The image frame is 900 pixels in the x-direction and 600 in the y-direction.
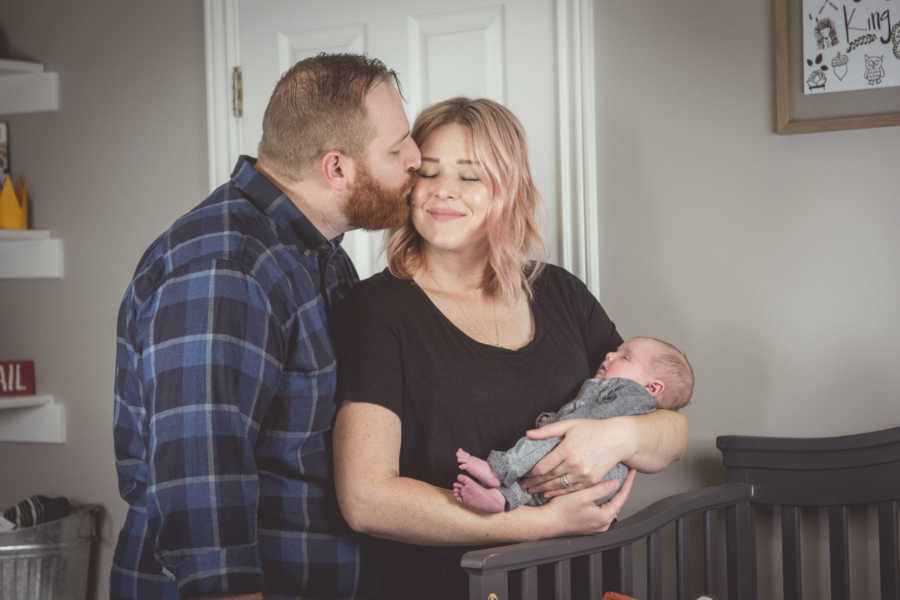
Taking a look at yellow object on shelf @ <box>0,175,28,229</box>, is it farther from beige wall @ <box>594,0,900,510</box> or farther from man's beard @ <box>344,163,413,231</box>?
beige wall @ <box>594,0,900,510</box>

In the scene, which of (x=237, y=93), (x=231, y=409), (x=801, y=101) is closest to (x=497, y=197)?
(x=231, y=409)

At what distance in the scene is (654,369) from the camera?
1708mm

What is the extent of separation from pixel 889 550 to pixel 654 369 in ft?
2.30

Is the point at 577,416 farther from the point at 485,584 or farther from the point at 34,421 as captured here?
the point at 34,421

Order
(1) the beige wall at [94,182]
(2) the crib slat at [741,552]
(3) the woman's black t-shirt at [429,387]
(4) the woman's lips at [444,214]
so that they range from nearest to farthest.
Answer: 1. (3) the woman's black t-shirt at [429,387]
2. (4) the woman's lips at [444,214]
3. (2) the crib slat at [741,552]
4. (1) the beige wall at [94,182]

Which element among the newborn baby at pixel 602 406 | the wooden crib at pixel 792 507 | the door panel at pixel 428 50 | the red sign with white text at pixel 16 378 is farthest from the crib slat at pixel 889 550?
the red sign with white text at pixel 16 378

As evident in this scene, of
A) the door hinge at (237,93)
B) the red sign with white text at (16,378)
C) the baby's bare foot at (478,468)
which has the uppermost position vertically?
the door hinge at (237,93)

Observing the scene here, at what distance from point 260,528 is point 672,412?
0.82 m

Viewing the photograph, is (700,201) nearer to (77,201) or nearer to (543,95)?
(543,95)

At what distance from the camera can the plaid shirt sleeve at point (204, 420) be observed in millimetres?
1229

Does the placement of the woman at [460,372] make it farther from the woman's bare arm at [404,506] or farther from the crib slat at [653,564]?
the crib slat at [653,564]

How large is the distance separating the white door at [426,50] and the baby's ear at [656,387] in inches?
21.7

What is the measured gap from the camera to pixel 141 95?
106 inches

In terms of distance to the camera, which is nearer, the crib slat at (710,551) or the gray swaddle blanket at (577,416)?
the gray swaddle blanket at (577,416)
